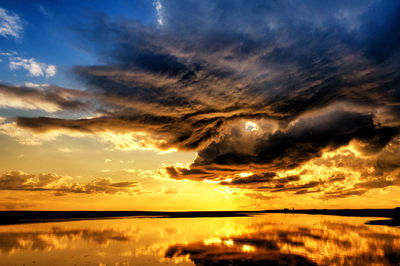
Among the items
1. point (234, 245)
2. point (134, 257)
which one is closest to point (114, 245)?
point (134, 257)

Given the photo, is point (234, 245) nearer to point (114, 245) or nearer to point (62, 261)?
point (114, 245)

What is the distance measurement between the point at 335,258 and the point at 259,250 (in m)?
8.38

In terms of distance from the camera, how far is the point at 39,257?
2738 cm

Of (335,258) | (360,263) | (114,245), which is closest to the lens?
(360,263)

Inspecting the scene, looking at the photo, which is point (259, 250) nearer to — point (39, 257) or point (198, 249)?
point (198, 249)

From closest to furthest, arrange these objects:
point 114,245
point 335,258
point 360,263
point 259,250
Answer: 1. point 360,263
2. point 335,258
3. point 259,250
4. point 114,245

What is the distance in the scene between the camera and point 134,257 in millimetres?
27766

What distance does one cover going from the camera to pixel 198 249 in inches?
1280

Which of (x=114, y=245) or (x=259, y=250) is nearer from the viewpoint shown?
(x=259, y=250)

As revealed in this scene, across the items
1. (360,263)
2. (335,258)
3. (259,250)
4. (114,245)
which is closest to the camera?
(360,263)

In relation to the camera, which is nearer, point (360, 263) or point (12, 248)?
point (360, 263)

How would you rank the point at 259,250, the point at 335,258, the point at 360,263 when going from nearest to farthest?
the point at 360,263
the point at 335,258
the point at 259,250

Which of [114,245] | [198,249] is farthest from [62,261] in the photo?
[198,249]

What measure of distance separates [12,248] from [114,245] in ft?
38.4
